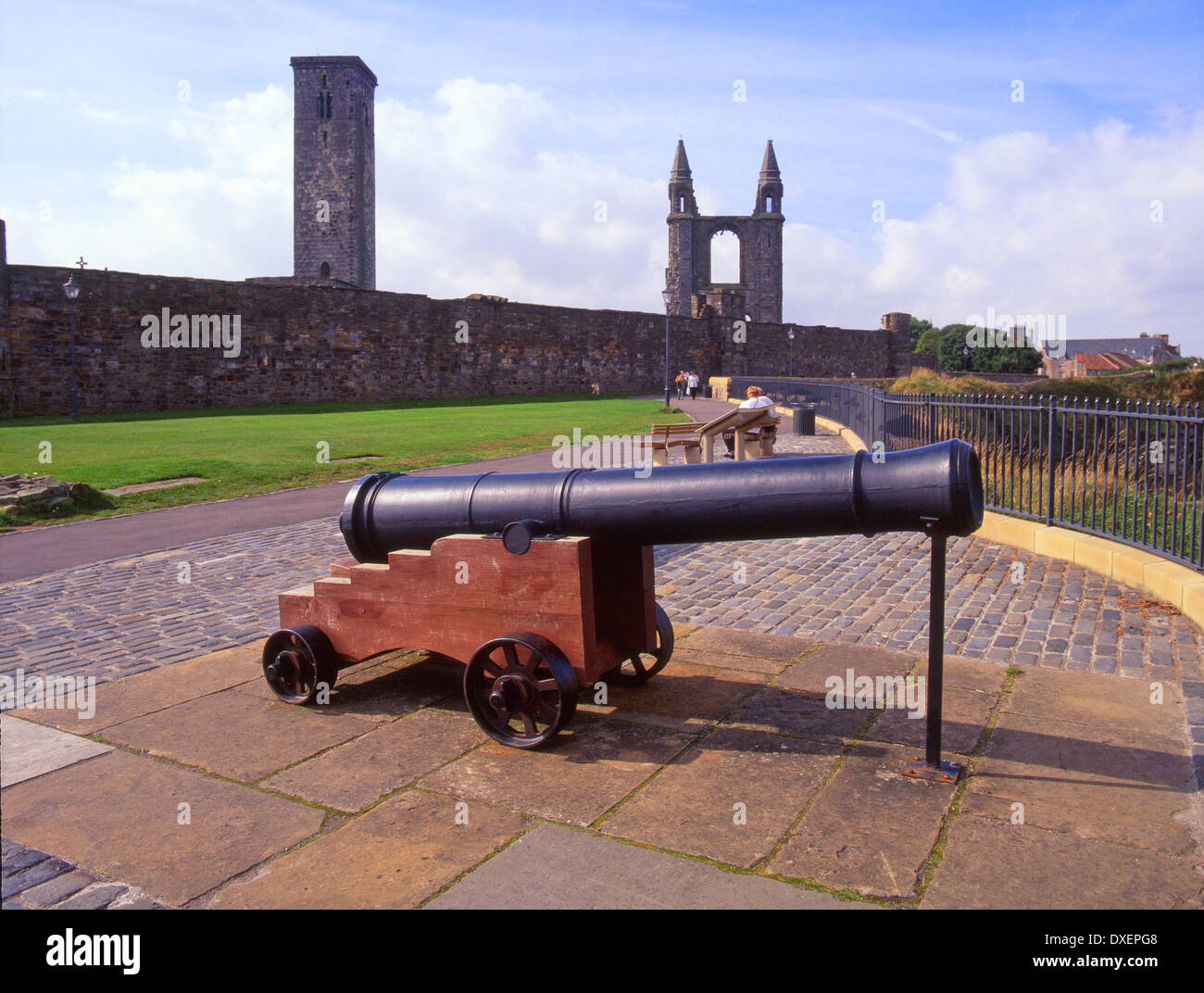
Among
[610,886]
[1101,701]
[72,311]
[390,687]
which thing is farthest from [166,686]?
[72,311]

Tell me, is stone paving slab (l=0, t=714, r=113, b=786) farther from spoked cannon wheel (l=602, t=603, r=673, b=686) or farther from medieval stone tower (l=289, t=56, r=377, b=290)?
medieval stone tower (l=289, t=56, r=377, b=290)

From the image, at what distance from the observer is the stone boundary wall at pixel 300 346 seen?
25359mm

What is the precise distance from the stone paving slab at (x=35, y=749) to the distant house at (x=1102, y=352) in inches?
3725

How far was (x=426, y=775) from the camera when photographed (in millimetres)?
3508

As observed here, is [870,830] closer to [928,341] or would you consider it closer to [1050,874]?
[1050,874]

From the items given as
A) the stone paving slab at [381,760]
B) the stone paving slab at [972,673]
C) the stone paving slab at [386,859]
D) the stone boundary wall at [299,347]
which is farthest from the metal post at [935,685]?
the stone boundary wall at [299,347]

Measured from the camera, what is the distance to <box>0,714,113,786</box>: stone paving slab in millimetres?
3578

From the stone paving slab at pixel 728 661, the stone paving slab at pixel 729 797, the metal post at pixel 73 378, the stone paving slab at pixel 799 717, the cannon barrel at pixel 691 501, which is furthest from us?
the metal post at pixel 73 378

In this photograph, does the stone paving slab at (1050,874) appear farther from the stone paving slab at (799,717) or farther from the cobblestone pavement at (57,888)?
the cobblestone pavement at (57,888)
